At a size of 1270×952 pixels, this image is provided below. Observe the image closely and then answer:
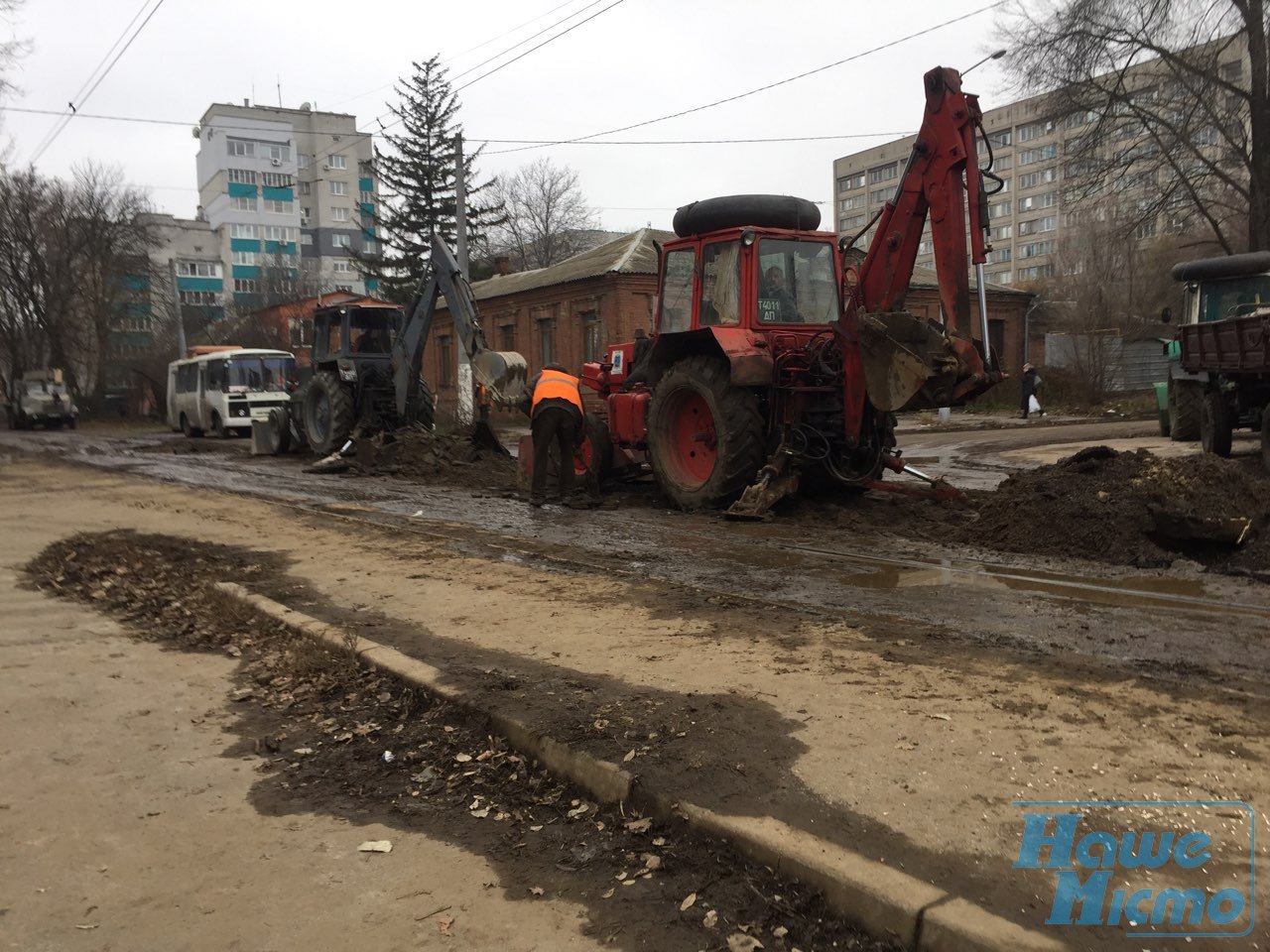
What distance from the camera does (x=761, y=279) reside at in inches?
393

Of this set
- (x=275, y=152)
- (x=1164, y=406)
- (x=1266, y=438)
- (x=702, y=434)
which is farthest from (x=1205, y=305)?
(x=275, y=152)

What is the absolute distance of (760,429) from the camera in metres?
9.95

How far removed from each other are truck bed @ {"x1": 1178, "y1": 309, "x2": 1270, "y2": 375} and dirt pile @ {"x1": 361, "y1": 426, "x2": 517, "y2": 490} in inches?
387

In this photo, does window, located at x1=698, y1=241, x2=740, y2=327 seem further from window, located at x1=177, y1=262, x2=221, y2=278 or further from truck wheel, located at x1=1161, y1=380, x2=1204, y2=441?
window, located at x1=177, y1=262, x2=221, y2=278

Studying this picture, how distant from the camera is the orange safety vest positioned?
451 inches

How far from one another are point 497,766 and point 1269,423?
10.9 m

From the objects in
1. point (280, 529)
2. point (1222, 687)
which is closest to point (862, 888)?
point (1222, 687)

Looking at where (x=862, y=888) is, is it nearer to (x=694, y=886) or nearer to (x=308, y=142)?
(x=694, y=886)

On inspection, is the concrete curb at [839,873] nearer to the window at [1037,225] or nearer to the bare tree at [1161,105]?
the bare tree at [1161,105]

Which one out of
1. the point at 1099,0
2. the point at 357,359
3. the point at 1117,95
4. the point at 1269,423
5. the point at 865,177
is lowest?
the point at 1269,423

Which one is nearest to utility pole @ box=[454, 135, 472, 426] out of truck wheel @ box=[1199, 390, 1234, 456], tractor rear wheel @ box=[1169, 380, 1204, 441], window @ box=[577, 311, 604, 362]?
window @ box=[577, 311, 604, 362]

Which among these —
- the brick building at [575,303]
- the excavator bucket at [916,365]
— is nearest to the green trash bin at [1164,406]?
the excavator bucket at [916,365]

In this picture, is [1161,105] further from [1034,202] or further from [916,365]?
[1034,202]

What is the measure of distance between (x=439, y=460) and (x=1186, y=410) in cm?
1207
